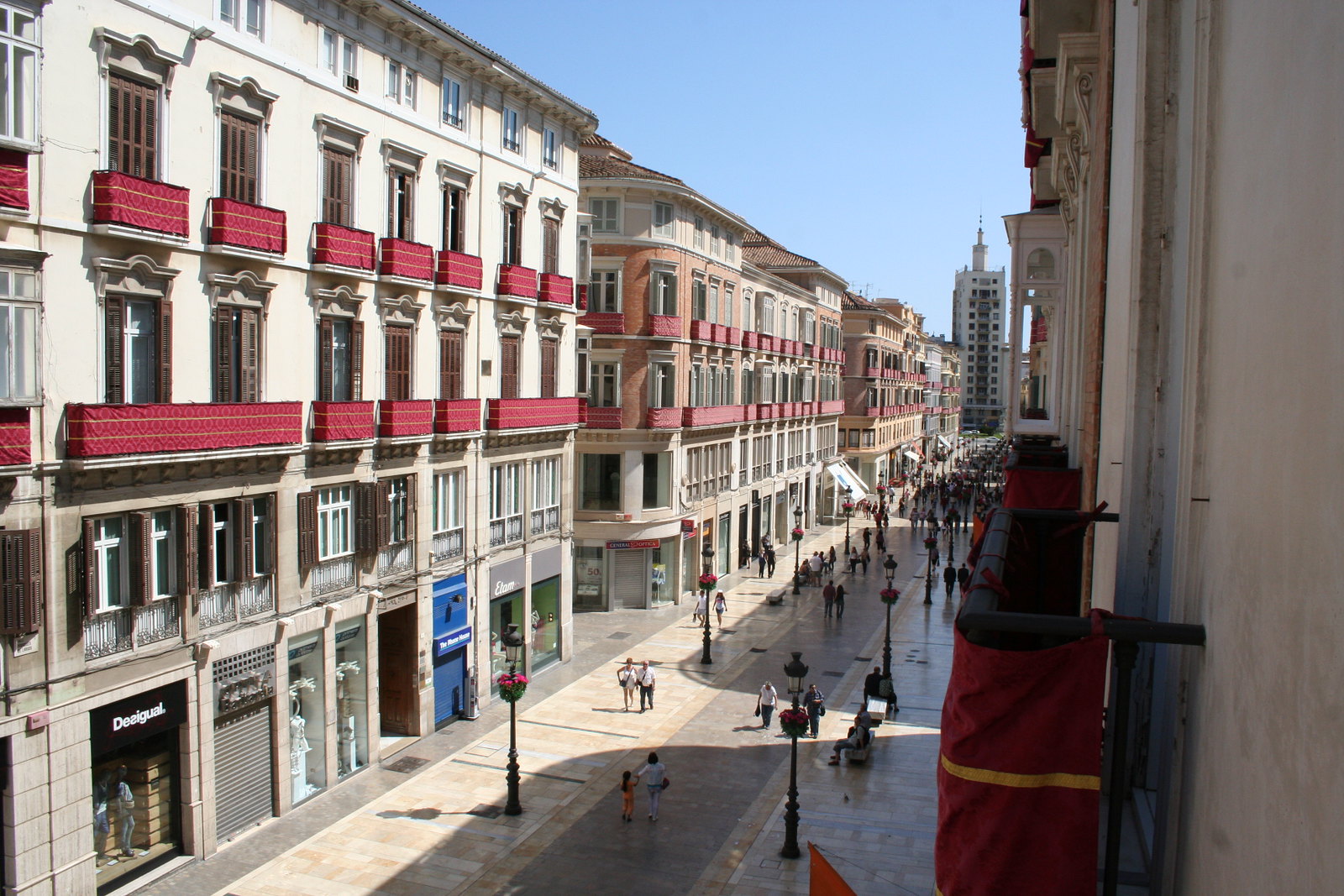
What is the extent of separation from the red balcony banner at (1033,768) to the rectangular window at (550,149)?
28.5 m

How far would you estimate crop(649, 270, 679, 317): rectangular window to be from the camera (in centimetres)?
4038

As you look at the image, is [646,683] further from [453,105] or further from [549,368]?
[453,105]

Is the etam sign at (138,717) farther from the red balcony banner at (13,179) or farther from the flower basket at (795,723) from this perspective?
the flower basket at (795,723)

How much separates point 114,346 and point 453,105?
12.2 meters

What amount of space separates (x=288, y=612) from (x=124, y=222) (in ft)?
25.9

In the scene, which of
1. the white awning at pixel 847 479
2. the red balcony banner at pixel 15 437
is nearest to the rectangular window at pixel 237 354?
the red balcony banner at pixel 15 437

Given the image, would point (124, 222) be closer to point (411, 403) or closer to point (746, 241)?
point (411, 403)

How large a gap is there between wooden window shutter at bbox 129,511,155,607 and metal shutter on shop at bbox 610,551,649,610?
80.3 ft

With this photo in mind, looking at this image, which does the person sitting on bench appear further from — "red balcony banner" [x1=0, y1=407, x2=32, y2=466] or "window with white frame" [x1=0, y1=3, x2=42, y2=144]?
"window with white frame" [x1=0, y1=3, x2=42, y2=144]

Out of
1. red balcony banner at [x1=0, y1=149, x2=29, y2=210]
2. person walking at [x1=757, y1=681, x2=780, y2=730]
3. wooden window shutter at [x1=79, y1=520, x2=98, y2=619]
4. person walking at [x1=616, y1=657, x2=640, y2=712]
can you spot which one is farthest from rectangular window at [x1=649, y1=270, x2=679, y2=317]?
red balcony banner at [x1=0, y1=149, x2=29, y2=210]

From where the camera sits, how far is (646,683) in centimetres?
2717

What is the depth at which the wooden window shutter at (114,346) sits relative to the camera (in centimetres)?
1617

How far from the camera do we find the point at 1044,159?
17.0 meters

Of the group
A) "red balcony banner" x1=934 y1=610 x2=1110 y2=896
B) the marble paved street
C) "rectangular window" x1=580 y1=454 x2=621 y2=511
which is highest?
"red balcony banner" x1=934 y1=610 x2=1110 y2=896
